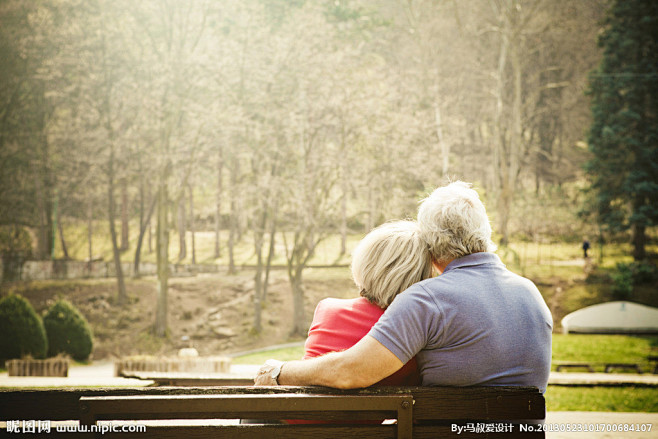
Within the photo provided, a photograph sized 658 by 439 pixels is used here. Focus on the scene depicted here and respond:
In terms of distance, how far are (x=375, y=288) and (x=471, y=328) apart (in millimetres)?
274

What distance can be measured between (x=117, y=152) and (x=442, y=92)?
4.22 m

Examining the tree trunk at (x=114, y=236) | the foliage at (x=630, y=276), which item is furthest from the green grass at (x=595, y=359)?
the tree trunk at (x=114, y=236)

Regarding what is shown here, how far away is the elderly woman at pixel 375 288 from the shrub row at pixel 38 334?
6308 mm

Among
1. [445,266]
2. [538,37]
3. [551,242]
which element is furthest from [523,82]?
[445,266]

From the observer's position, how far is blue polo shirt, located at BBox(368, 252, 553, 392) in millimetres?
1519

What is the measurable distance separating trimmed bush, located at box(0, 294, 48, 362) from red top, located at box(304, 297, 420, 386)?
6.51 metres

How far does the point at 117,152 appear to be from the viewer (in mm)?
7500

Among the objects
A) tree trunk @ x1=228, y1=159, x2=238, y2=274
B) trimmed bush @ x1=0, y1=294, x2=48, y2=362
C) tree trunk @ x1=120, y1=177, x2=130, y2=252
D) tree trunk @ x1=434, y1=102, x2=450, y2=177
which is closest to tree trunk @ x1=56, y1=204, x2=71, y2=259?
tree trunk @ x1=120, y1=177, x2=130, y2=252

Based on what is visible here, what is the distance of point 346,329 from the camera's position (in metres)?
1.67

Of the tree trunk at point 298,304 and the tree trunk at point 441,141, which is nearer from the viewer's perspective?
the tree trunk at point 298,304

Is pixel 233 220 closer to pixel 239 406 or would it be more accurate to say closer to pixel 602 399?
pixel 602 399

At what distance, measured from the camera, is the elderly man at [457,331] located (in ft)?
4.97

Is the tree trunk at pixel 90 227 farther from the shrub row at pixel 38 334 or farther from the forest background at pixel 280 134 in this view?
the shrub row at pixel 38 334

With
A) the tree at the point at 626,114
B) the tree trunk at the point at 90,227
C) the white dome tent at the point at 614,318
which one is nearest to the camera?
the tree trunk at the point at 90,227
